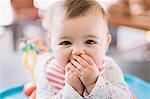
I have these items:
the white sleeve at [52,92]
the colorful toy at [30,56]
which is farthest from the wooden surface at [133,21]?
the white sleeve at [52,92]

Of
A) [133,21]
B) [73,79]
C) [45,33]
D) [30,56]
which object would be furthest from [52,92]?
[133,21]

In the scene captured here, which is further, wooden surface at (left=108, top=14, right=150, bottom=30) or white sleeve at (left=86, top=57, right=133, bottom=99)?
wooden surface at (left=108, top=14, right=150, bottom=30)

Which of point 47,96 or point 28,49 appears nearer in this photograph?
point 47,96

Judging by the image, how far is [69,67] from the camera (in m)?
0.35

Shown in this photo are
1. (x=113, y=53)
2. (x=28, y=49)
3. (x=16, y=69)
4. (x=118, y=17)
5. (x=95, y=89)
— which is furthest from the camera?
(x=118, y=17)

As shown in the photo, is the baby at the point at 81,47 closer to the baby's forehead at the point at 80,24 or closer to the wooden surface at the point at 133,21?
the baby's forehead at the point at 80,24

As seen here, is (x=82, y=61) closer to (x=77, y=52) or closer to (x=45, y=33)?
(x=77, y=52)

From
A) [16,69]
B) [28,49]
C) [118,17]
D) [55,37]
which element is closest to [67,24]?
[55,37]

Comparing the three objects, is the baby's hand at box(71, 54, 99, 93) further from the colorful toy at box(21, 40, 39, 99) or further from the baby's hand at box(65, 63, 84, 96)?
the colorful toy at box(21, 40, 39, 99)

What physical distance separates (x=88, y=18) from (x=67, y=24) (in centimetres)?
2

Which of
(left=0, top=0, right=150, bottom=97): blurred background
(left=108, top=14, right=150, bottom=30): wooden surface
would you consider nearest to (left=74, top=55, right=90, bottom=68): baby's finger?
(left=0, top=0, right=150, bottom=97): blurred background

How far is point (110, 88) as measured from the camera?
0.35m

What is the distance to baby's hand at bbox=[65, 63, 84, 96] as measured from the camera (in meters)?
0.34

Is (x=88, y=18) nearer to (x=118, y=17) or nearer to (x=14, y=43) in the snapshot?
(x=14, y=43)
